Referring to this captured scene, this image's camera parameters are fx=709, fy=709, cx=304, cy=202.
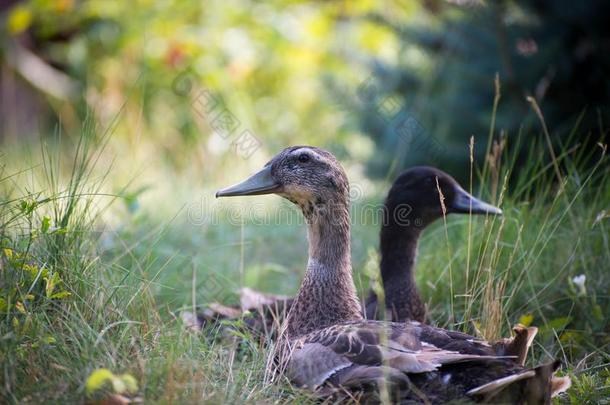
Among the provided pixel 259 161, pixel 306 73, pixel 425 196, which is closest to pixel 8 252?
pixel 425 196

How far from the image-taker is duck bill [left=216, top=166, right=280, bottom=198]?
3135 mm

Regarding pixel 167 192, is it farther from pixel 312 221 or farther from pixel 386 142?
pixel 312 221

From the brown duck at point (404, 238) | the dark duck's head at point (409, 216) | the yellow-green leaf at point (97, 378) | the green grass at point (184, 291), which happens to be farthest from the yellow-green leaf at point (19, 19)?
the yellow-green leaf at point (97, 378)

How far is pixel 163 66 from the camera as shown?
782 centimetres

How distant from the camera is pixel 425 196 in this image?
12.2 ft

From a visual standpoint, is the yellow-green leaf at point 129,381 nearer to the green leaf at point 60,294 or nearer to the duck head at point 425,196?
the green leaf at point 60,294

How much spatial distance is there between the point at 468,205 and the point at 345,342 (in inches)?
52.7

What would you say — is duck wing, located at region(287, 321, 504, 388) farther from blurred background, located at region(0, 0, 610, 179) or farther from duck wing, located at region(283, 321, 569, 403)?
blurred background, located at region(0, 0, 610, 179)

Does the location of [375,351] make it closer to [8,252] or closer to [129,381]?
[129,381]

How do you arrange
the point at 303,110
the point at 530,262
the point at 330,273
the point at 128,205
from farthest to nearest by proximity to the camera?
1. the point at 303,110
2. the point at 128,205
3. the point at 530,262
4. the point at 330,273

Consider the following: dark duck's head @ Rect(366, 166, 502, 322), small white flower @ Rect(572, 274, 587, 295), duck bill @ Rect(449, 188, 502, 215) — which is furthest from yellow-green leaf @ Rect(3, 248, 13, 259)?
small white flower @ Rect(572, 274, 587, 295)

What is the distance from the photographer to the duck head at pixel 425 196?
369cm

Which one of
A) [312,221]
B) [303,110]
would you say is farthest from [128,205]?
[303,110]

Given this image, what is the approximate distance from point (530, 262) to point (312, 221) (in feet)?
3.73
